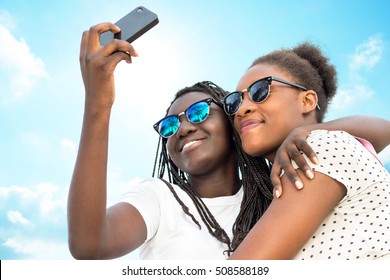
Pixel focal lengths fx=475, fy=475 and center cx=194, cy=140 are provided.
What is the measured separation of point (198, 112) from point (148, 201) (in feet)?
3.27

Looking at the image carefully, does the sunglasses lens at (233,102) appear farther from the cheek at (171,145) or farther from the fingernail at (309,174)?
the fingernail at (309,174)

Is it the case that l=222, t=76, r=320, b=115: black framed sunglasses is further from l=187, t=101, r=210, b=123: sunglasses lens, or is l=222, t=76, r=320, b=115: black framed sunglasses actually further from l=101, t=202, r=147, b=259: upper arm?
l=101, t=202, r=147, b=259: upper arm

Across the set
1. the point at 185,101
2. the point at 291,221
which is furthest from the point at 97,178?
the point at 185,101

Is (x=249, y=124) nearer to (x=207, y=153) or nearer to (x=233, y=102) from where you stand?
(x=233, y=102)

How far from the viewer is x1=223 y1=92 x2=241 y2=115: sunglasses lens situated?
3.22m

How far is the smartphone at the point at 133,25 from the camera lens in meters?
2.36

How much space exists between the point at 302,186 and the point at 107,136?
971 mm

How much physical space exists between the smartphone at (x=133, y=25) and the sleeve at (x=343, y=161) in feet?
3.30

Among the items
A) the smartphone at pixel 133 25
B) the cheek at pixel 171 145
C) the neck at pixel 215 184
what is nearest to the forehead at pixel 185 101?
the cheek at pixel 171 145

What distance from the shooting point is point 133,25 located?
243 centimetres

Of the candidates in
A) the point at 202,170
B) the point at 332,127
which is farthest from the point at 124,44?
the point at 202,170

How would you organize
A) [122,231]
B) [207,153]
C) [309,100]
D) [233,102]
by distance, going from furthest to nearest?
[207,153] < [233,102] < [309,100] < [122,231]

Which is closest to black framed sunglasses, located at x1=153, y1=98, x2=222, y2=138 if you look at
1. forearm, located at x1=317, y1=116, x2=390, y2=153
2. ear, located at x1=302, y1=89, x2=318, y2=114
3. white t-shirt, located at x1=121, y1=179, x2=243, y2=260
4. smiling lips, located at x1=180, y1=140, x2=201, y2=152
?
smiling lips, located at x1=180, y1=140, x2=201, y2=152

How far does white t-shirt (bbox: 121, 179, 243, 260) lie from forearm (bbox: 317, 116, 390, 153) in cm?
117
